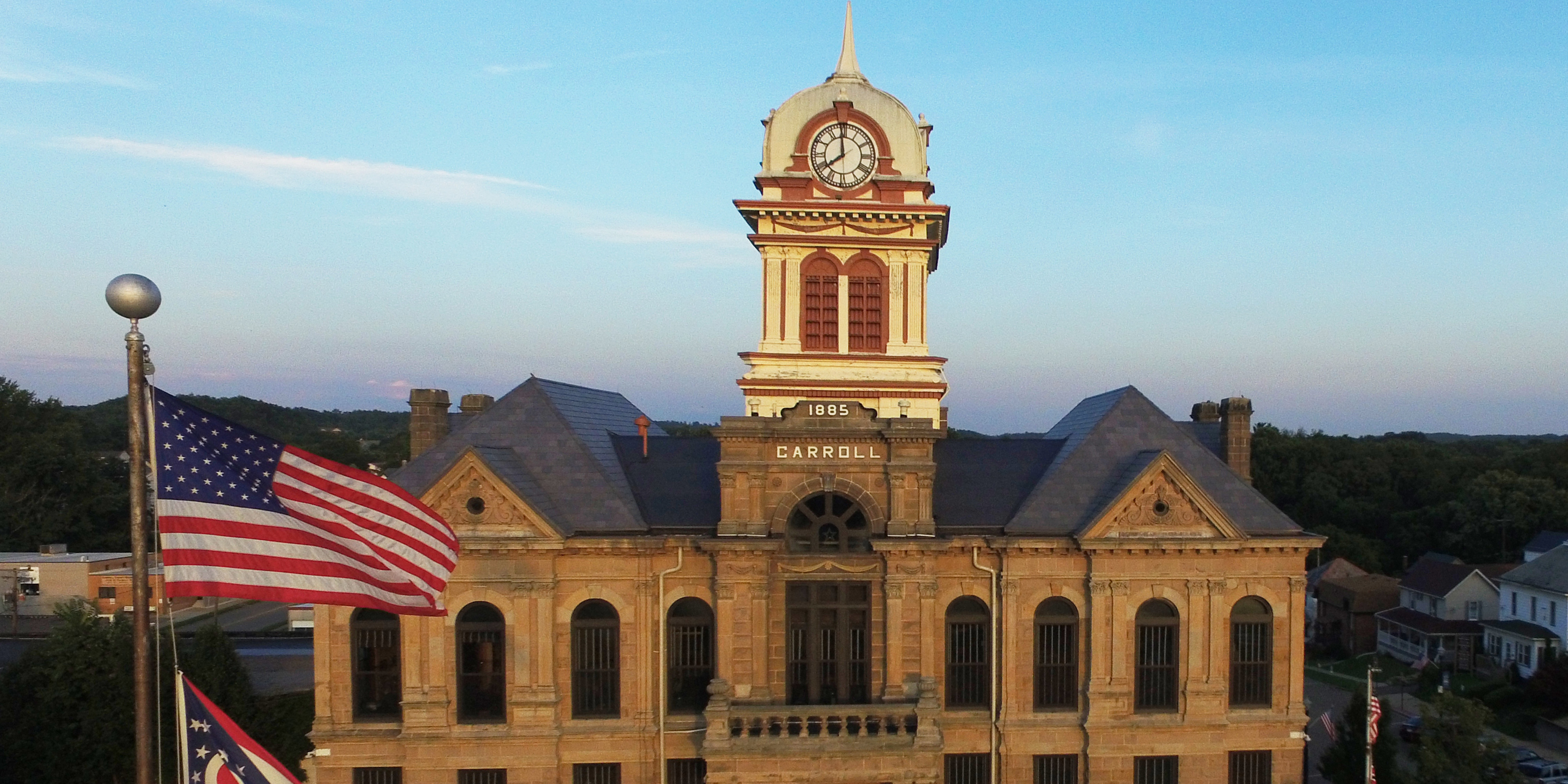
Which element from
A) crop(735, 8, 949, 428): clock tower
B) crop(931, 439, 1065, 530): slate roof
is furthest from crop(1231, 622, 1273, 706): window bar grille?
crop(735, 8, 949, 428): clock tower

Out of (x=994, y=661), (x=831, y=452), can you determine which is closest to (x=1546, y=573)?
(x=994, y=661)

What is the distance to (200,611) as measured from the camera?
59.6 metres

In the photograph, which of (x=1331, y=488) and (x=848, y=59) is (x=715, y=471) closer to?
(x=848, y=59)

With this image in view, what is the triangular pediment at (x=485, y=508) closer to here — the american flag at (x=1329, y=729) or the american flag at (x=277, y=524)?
the american flag at (x=277, y=524)

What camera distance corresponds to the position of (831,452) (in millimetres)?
26172

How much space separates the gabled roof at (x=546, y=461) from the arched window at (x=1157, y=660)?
1521cm

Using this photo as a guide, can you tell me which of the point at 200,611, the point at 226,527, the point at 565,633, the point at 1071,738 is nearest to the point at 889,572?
the point at 1071,738

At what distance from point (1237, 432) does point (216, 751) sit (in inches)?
1167

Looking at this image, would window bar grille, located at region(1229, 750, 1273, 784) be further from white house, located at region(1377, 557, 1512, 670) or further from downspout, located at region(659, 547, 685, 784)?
white house, located at region(1377, 557, 1512, 670)

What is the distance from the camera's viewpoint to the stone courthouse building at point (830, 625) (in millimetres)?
25453

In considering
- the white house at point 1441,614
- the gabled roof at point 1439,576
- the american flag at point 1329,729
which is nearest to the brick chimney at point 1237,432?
the american flag at point 1329,729

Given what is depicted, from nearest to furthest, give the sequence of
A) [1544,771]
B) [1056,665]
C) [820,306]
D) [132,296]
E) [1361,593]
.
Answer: [132,296], [1056,665], [820,306], [1544,771], [1361,593]

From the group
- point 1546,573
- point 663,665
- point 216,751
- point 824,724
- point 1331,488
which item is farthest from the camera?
point 1331,488

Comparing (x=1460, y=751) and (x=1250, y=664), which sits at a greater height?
(x=1250, y=664)
